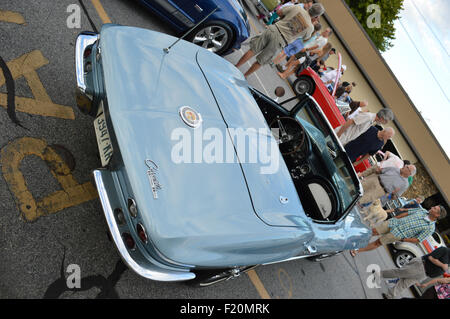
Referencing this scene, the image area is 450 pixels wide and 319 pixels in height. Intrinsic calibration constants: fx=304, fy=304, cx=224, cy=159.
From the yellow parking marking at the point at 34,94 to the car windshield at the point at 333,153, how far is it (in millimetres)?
2713

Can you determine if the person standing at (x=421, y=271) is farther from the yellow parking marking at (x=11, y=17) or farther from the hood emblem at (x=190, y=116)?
the yellow parking marking at (x=11, y=17)

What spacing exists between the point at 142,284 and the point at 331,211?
2.15 m

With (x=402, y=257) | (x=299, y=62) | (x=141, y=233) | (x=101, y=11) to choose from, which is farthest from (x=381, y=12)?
(x=141, y=233)

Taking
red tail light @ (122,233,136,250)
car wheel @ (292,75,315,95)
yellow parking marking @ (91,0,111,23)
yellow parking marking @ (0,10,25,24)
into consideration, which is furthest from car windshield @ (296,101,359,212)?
car wheel @ (292,75,315,95)

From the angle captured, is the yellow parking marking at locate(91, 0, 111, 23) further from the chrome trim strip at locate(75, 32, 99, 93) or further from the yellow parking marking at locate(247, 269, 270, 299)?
the yellow parking marking at locate(247, 269, 270, 299)

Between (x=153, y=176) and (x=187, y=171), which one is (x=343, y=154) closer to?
(x=187, y=171)

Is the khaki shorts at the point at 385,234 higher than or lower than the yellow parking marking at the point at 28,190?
lower

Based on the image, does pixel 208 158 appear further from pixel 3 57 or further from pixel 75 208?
pixel 3 57

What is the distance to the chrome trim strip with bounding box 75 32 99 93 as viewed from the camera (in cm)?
254

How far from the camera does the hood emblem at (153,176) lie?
82.7 inches

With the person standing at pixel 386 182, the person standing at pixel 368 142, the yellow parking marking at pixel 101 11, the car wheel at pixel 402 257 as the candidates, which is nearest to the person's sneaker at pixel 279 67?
the person standing at pixel 368 142

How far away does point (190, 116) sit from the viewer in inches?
101

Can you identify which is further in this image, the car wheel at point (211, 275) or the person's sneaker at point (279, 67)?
the person's sneaker at point (279, 67)
